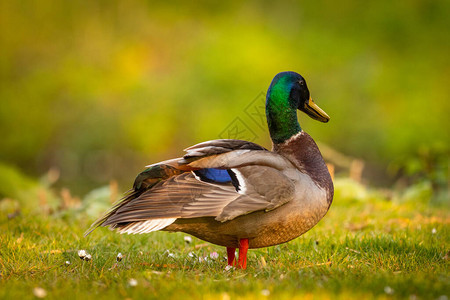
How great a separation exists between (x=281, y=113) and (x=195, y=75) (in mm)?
22135

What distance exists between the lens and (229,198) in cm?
363

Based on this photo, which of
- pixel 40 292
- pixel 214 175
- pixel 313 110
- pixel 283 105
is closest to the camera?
pixel 40 292

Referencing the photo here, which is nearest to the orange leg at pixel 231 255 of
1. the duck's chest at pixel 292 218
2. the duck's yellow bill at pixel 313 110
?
the duck's chest at pixel 292 218

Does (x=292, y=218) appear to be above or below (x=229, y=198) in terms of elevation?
below

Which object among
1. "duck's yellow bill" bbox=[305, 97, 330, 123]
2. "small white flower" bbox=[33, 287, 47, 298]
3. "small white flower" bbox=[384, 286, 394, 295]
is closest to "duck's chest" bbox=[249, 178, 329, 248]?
"duck's yellow bill" bbox=[305, 97, 330, 123]

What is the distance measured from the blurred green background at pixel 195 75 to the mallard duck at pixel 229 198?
1535cm

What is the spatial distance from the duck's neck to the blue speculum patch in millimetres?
747

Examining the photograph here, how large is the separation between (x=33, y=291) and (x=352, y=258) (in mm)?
2253

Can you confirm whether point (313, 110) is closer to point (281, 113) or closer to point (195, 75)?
point (281, 113)

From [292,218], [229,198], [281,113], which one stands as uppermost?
[281,113]

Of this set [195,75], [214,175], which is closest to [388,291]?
[214,175]

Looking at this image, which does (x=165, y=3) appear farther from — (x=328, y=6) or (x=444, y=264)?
(x=444, y=264)

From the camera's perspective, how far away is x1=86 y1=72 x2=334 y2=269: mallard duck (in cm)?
359

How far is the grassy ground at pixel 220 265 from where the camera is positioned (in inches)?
119
